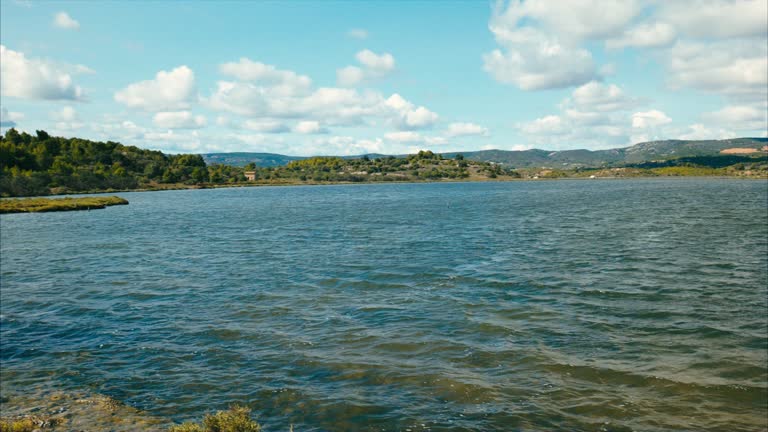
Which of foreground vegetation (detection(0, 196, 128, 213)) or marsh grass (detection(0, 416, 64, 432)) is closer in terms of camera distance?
marsh grass (detection(0, 416, 64, 432))

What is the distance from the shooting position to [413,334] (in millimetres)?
23531

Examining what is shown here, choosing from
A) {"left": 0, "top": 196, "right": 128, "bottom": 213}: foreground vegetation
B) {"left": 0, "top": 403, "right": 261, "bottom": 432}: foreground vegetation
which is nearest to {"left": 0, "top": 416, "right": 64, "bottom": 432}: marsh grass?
{"left": 0, "top": 403, "right": 261, "bottom": 432}: foreground vegetation

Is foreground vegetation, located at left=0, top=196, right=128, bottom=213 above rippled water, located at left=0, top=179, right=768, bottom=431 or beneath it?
above

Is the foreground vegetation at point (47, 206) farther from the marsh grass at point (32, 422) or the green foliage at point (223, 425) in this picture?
the green foliage at point (223, 425)

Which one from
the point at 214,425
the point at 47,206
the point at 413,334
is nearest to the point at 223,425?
the point at 214,425

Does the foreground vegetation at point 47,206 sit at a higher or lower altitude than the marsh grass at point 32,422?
higher

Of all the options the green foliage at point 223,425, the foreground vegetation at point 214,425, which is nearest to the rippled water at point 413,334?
the foreground vegetation at point 214,425

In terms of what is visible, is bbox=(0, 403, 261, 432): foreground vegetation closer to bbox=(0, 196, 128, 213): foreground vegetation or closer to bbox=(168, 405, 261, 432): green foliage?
bbox=(168, 405, 261, 432): green foliage

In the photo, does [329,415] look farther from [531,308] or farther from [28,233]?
[28,233]

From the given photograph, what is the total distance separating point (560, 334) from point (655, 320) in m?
5.97

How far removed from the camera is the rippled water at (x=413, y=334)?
16.3 m

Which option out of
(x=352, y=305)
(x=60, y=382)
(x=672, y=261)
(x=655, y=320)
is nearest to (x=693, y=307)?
(x=655, y=320)

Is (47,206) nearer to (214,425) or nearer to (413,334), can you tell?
(413,334)

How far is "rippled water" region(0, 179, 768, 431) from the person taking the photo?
1631cm
